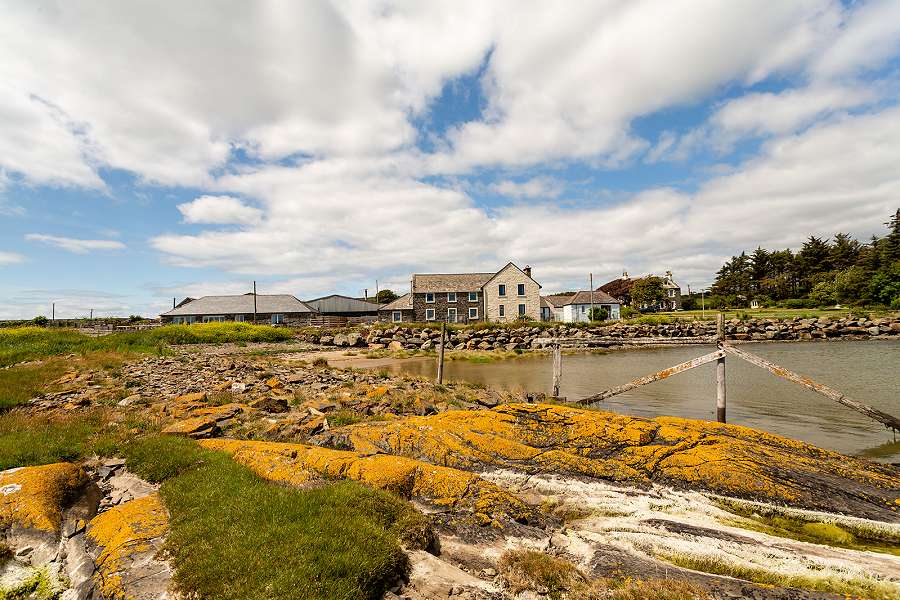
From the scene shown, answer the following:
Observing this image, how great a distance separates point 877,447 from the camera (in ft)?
36.7

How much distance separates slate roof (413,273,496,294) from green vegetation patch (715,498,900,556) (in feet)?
185

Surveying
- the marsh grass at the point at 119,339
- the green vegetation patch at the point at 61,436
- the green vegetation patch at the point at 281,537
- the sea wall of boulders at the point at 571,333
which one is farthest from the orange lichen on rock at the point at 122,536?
the sea wall of boulders at the point at 571,333

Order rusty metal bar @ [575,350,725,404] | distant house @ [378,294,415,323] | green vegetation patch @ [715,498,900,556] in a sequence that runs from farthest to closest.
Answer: distant house @ [378,294,415,323] < rusty metal bar @ [575,350,725,404] < green vegetation patch @ [715,498,900,556]

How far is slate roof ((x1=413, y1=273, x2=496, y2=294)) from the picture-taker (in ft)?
205

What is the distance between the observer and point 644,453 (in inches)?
309

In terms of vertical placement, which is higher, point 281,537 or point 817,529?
point 281,537

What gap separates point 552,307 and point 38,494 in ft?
235

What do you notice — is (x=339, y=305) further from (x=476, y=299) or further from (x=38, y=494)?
(x=38, y=494)

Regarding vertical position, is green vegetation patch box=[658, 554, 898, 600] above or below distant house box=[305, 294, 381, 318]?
below

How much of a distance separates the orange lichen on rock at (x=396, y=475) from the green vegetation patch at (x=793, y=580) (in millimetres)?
2131

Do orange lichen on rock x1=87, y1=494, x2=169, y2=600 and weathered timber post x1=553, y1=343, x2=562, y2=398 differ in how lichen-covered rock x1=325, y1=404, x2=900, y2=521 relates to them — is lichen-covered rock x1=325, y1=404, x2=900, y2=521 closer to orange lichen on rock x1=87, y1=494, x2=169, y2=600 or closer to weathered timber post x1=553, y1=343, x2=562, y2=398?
orange lichen on rock x1=87, y1=494, x2=169, y2=600

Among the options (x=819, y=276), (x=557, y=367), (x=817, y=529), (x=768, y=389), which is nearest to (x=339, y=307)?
(x=557, y=367)

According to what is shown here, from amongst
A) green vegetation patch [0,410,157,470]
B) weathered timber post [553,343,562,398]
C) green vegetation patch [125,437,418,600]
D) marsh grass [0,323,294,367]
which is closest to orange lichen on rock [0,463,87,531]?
green vegetation patch [125,437,418,600]

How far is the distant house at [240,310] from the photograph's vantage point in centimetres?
6988
